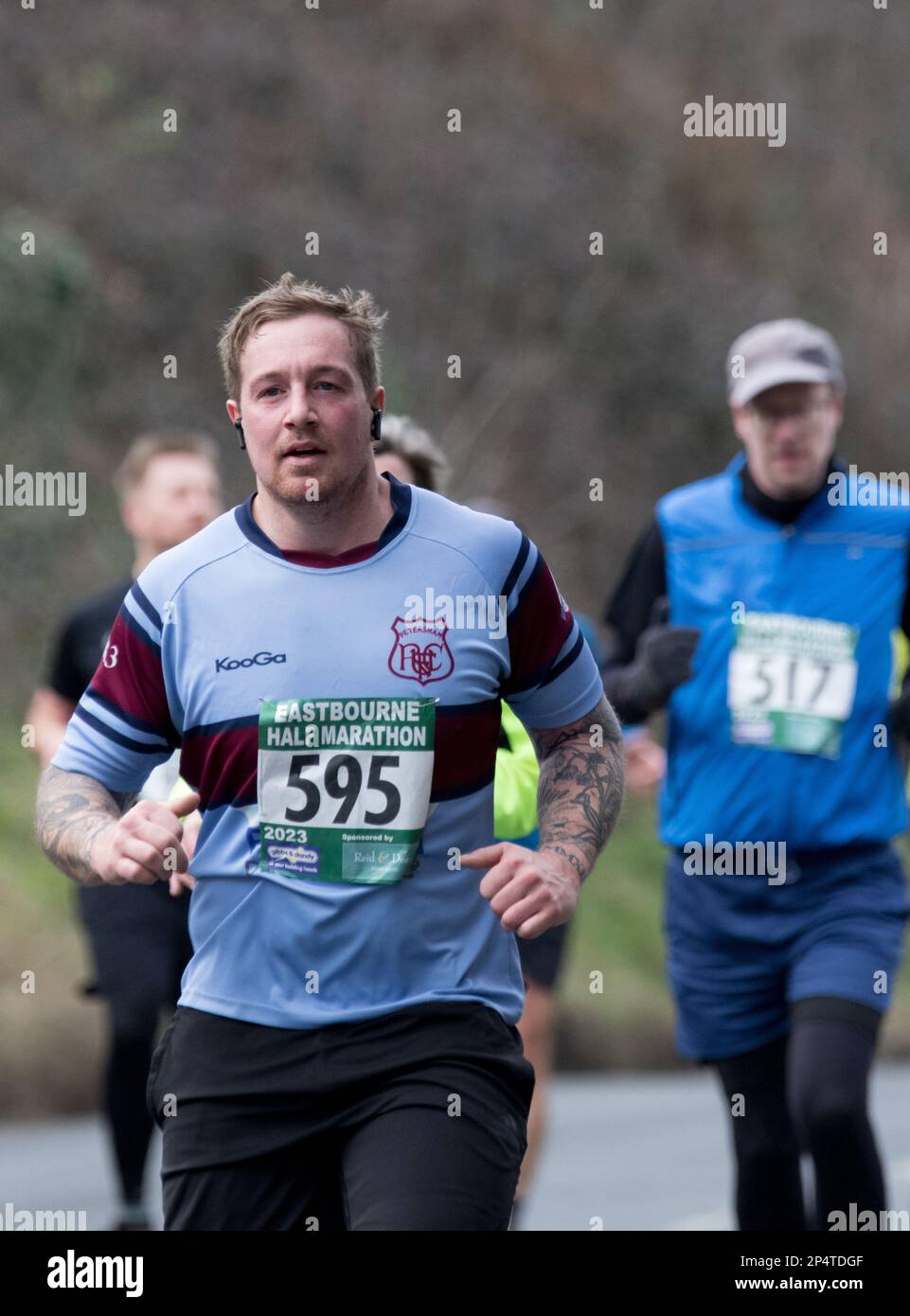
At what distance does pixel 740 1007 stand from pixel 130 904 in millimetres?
2114

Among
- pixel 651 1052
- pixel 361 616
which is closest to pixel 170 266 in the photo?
pixel 651 1052

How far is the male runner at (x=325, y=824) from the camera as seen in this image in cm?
382

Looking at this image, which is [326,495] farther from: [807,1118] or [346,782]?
[807,1118]

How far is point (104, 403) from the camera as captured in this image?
24.4 metres

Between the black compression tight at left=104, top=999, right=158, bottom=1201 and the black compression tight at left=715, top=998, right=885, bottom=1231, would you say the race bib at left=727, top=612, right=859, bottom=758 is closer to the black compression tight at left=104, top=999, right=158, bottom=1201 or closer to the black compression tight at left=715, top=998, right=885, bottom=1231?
the black compression tight at left=715, top=998, right=885, bottom=1231

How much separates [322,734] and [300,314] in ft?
2.31

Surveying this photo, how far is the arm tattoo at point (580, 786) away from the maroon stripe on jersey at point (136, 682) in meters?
0.67
